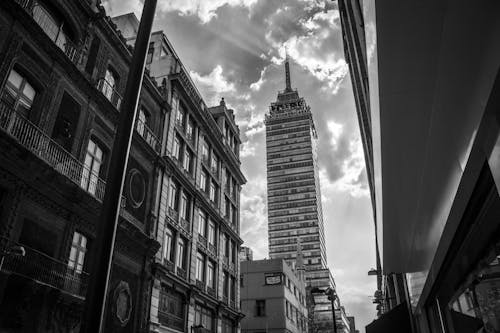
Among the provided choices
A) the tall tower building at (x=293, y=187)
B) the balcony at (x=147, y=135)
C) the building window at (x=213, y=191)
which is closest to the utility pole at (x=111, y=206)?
the balcony at (x=147, y=135)

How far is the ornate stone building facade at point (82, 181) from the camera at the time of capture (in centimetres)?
1338

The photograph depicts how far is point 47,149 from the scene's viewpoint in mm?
14961

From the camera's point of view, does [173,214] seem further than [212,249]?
No

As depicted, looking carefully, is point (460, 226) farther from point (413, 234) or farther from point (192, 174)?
point (192, 174)

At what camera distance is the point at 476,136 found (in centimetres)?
220

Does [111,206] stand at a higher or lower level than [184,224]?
lower

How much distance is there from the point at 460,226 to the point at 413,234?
1402 mm

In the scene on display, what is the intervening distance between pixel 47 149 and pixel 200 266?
1611 centimetres

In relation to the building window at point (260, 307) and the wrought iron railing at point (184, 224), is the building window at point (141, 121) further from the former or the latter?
the building window at point (260, 307)

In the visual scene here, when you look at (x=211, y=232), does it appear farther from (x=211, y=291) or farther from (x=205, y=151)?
(x=205, y=151)

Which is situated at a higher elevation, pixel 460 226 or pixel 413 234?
pixel 413 234

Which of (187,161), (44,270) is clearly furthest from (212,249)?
(44,270)

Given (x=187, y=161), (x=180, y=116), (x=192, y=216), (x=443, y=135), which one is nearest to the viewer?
(x=443, y=135)

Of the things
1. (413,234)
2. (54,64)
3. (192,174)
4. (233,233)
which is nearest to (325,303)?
(233,233)
